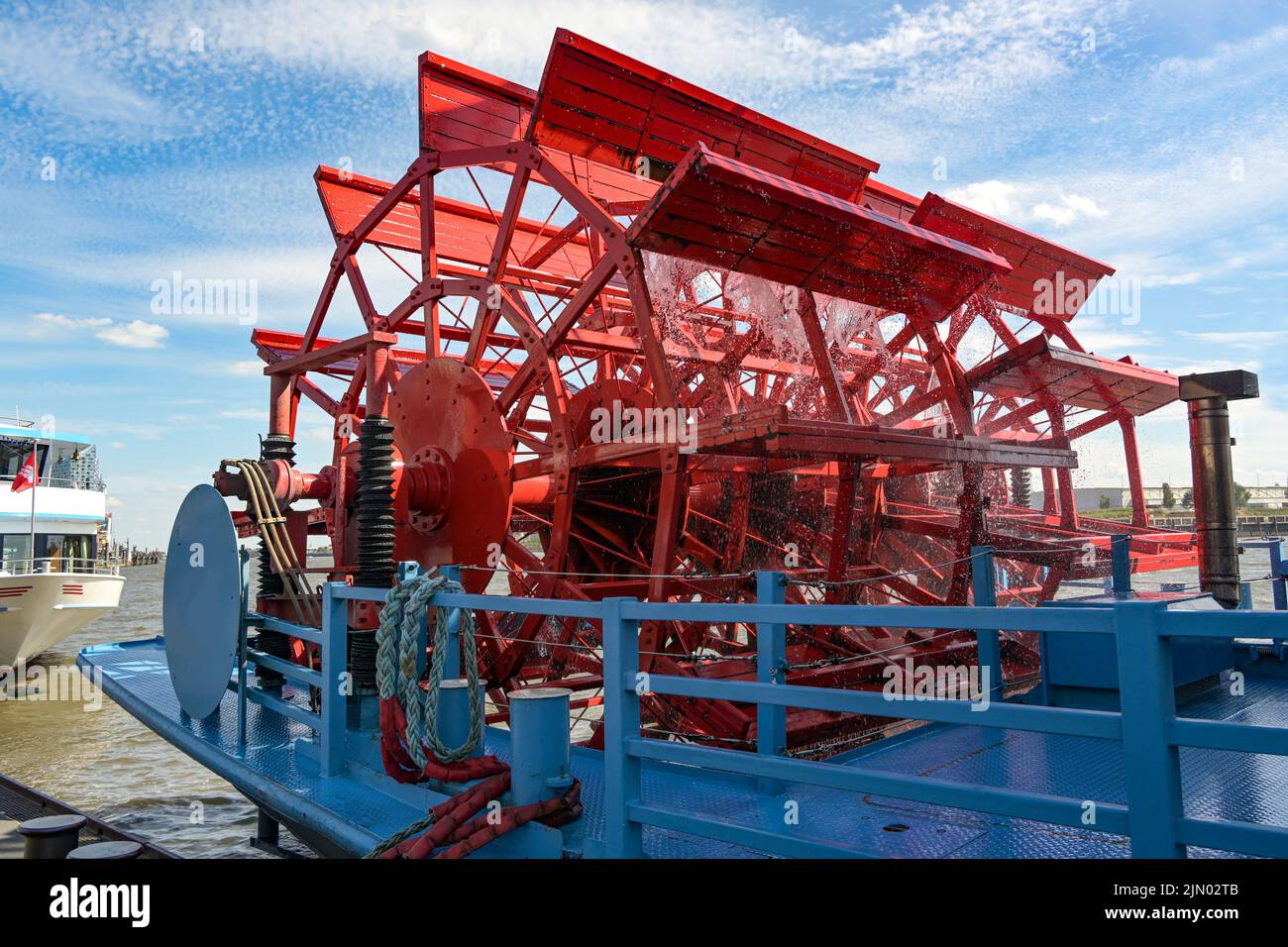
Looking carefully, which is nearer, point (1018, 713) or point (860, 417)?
point (1018, 713)

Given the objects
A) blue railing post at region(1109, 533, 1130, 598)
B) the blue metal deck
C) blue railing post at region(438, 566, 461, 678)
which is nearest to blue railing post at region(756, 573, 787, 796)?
the blue metal deck

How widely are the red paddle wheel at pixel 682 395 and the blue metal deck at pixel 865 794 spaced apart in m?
0.91

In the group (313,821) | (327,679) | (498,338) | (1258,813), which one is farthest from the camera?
(498,338)

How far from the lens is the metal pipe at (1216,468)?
4.82m

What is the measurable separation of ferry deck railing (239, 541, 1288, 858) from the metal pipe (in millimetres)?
2773

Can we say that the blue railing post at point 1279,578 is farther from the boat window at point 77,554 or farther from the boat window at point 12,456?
the boat window at point 12,456

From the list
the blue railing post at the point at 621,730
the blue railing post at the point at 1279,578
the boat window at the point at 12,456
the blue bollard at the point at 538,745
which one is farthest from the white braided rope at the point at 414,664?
the boat window at the point at 12,456

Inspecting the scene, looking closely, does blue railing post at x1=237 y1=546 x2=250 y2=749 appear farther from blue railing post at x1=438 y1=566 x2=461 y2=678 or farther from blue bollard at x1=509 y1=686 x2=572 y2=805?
blue bollard at x1=509 y1=686 x2=572 y2=805

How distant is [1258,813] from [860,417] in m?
7.13

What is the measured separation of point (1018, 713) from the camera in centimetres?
209

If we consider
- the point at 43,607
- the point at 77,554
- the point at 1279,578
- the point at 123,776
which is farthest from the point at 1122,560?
the point at 77,554
